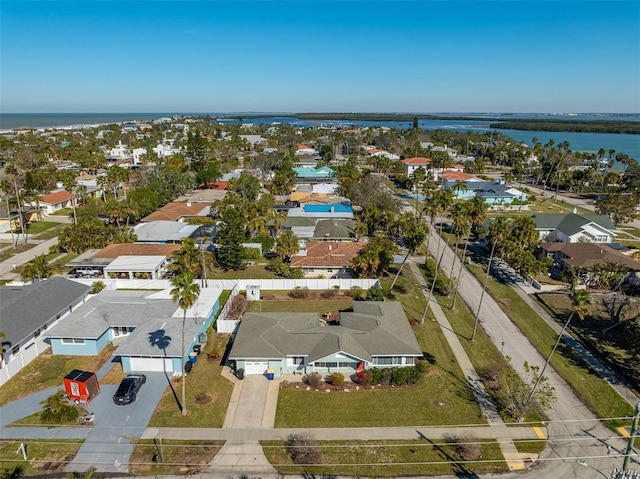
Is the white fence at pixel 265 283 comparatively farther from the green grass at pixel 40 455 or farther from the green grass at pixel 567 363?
the green grass at pixel 40 455

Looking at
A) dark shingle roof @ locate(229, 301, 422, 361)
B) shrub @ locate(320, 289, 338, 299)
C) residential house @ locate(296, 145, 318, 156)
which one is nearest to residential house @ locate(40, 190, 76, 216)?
shrub @ locate(320, 289, 338, 299)

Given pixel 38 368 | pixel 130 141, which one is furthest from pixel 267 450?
pixel 130 141

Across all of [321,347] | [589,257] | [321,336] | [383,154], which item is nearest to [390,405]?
[321,347]

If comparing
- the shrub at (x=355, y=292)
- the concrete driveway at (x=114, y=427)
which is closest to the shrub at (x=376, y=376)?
the shrub at (x=355, y=292)

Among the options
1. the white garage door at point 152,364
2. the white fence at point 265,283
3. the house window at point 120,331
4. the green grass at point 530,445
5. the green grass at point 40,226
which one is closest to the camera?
the green grass at point 530,445

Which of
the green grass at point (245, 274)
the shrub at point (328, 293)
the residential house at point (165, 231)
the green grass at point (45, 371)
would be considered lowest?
the green grass at point (45, 371)

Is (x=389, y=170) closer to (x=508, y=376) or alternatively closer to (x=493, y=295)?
(x=493, y=295)
